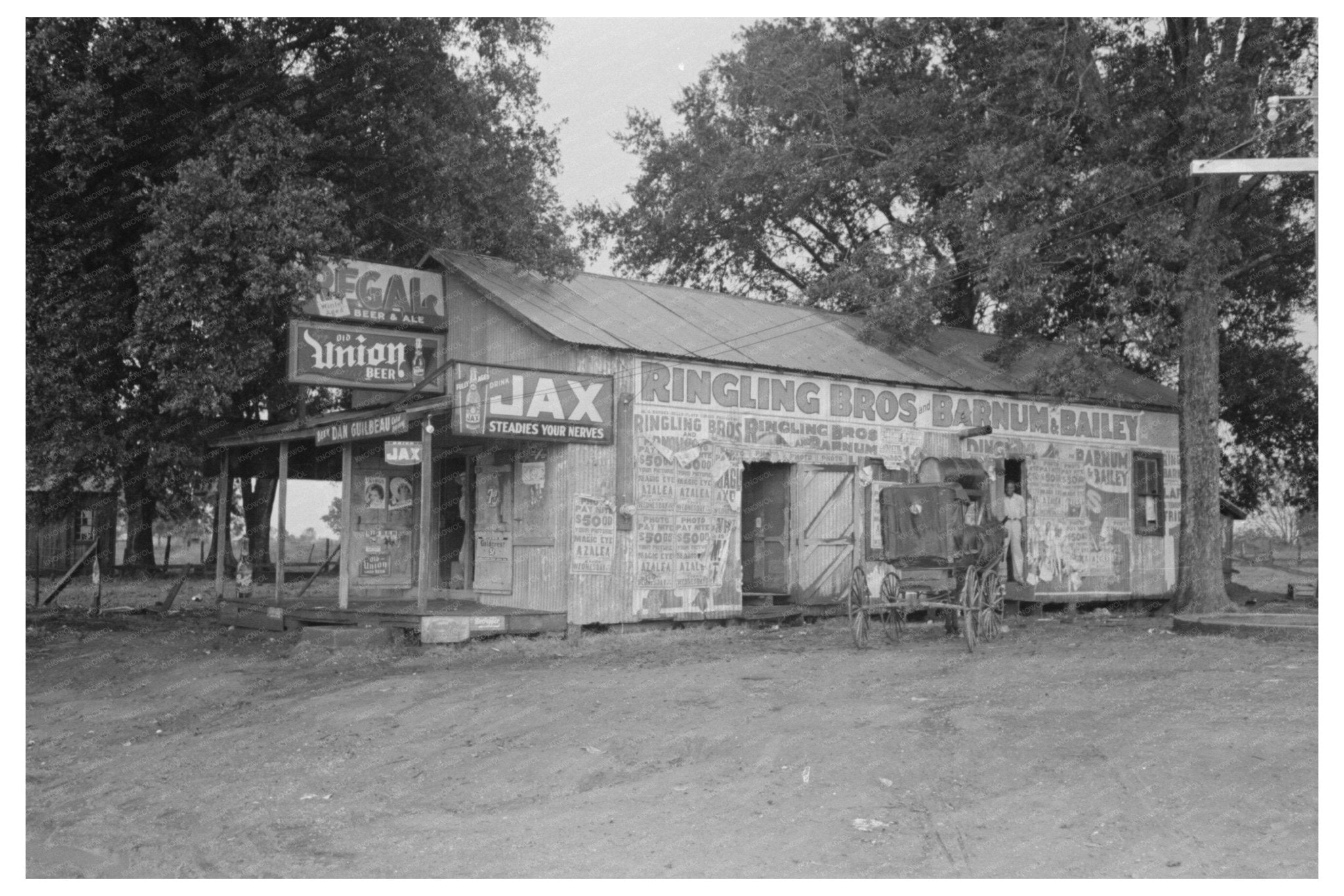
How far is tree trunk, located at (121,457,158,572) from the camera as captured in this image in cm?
2375

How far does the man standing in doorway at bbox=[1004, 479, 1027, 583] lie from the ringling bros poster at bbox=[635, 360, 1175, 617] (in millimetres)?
281

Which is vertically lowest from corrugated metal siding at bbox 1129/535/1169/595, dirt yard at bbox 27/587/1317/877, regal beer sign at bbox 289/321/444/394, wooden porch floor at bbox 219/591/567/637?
dirt yard at bbox 27/587/1317/877

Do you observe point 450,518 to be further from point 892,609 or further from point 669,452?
point 892,609

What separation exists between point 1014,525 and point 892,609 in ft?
20.7

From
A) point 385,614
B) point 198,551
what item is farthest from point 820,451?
point 198,551

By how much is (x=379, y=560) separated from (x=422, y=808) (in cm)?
1182

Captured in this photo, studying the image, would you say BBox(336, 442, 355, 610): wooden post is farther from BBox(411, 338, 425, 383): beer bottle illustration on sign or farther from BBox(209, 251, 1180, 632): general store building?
BBox(411, 338, 425, 383): beer bottle illustration on sign

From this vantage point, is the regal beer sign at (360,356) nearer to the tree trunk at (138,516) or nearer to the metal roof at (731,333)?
the metal roof at (731,333)

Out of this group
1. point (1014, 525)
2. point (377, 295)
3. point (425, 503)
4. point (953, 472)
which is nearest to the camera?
point (425, 503)

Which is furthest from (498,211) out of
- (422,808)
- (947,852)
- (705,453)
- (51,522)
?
(51,522)

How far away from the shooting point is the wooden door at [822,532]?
18688 mm

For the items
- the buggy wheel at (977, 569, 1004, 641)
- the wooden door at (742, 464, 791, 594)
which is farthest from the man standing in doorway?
the buggy wheel at (977, 569, 1004, 641)

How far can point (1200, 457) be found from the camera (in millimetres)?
19297

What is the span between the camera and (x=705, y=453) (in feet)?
57.4
